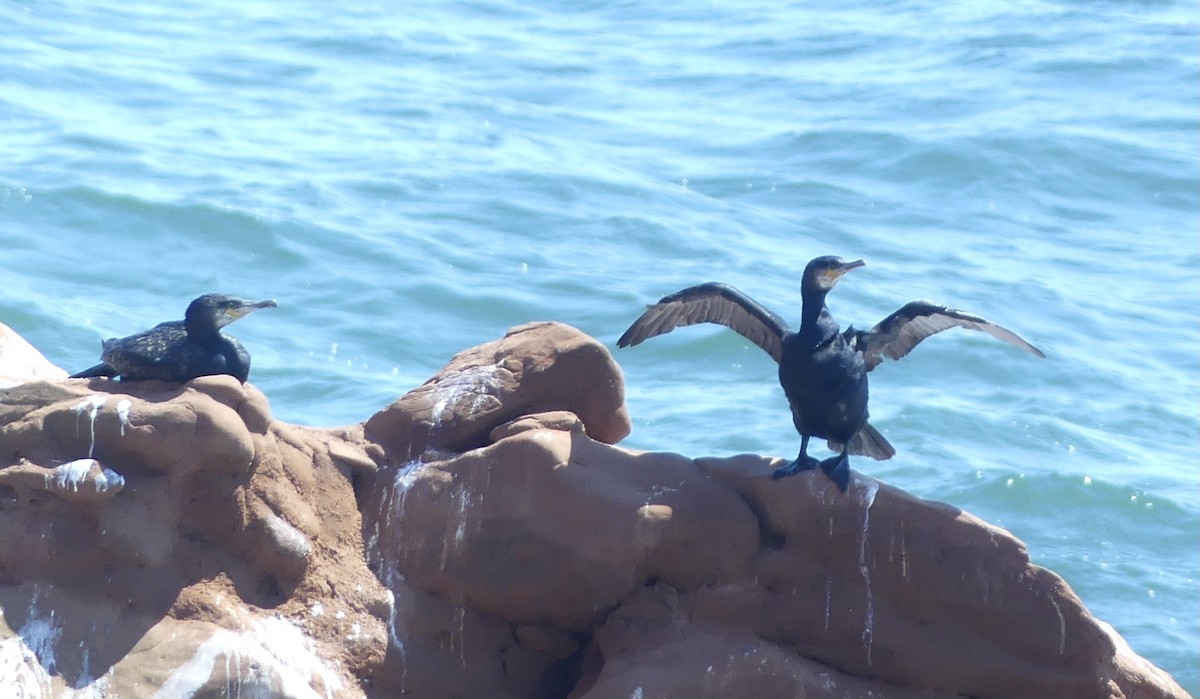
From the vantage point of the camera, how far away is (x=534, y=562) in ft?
18.4

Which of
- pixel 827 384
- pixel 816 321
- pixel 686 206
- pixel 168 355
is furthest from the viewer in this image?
pixel 686 206

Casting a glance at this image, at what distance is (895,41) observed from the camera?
20.9 meters

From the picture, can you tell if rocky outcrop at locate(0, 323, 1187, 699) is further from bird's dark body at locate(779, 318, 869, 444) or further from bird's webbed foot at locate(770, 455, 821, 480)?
bird's dark body at locate(779, 318, 869, 444)

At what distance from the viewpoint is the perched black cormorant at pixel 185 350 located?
573 centimetres

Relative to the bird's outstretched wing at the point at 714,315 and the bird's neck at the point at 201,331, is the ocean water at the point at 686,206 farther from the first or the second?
the bird's neck at the point at 201,331

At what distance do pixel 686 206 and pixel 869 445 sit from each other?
9338 millimetres

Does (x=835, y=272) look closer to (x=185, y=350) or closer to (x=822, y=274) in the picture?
(x=822, y=274)

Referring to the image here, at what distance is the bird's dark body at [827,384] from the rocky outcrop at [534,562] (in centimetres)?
44

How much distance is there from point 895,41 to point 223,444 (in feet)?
55.9

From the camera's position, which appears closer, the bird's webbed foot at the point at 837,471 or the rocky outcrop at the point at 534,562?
the rocky outcrop at the point at 534,562

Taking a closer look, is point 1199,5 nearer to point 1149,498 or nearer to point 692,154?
point 692,154

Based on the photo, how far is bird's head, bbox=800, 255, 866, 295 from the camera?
631cm

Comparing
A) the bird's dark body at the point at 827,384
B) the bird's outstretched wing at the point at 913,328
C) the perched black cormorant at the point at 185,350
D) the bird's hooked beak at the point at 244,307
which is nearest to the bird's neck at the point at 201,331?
the perched black cormorant at the point at 185,350

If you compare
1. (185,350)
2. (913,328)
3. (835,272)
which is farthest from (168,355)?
(913,328)
